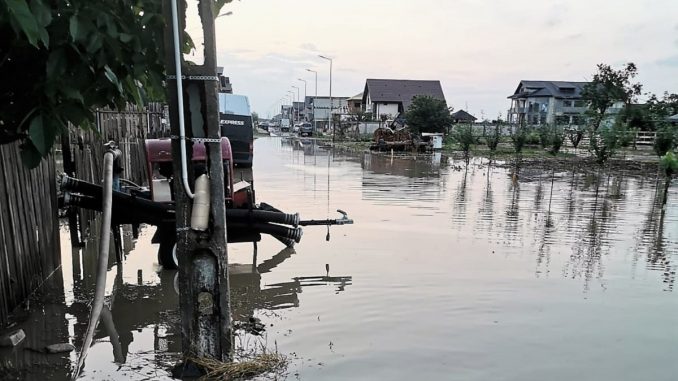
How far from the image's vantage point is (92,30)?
3117mm

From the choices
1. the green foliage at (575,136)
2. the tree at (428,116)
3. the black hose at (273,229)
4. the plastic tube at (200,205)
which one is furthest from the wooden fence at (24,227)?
the tree at (428,116)

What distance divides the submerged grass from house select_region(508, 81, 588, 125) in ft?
257

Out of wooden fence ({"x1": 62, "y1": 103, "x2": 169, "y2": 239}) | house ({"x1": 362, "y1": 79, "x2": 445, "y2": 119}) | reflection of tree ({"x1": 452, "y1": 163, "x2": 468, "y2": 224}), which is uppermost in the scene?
house ({"x1": 362, "y1": 79, "x2": 445, "y2": 119})

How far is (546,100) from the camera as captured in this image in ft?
271

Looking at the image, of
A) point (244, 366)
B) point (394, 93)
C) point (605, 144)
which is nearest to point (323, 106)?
point (394, 93)

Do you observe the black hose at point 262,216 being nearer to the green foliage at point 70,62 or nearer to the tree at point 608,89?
the green foliage at point 70,62

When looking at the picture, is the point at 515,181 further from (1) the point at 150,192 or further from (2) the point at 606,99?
(2) the point at 606,99

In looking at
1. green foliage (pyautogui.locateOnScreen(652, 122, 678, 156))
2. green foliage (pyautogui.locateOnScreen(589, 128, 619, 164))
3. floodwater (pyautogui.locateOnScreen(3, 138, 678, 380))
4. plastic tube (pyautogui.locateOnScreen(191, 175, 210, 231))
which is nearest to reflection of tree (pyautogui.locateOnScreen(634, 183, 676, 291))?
floodwater (pyautogui.locateOnScreen(3, 138, 678, 380))

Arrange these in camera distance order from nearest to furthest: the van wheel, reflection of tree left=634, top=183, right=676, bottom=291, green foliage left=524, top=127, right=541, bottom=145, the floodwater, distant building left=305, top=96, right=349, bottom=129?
the floodwater, the van wheel, reflection of tree left=634, top=183, right=676, bottom=291, green foliage left=524, top=127, right=541, bottom=145, distant building left=305, top=96, right=349, bottom=129

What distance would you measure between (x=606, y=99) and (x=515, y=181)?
136 ft

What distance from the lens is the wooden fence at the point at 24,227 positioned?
5980 mm

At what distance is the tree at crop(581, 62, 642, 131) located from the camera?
2237 inches

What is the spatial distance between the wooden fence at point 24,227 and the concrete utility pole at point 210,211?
2672mm

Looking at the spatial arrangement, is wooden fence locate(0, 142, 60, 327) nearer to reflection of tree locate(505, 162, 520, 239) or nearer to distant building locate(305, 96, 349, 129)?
reflection of tree locate(505, 162, 520, 239)
